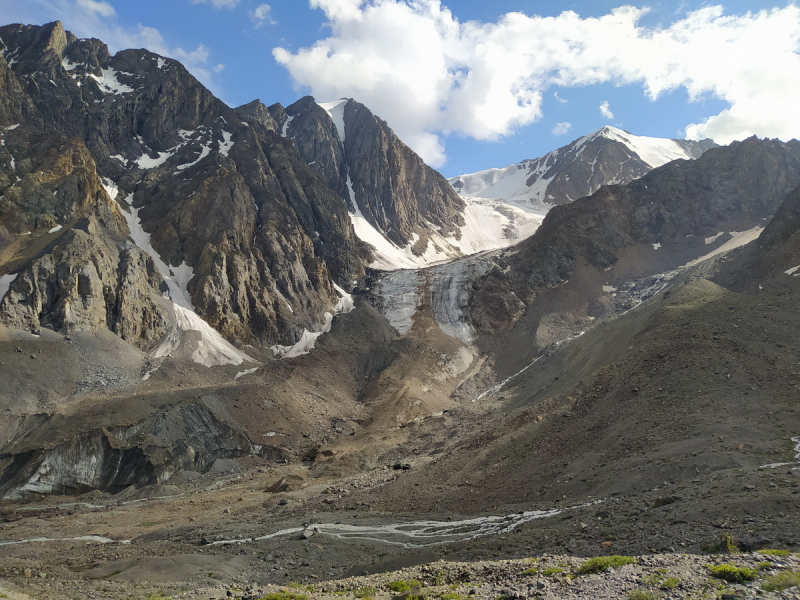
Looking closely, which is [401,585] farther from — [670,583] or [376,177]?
[376,177]

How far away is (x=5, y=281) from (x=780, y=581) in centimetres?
7924

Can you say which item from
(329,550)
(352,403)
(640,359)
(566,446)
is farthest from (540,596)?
(352,403)

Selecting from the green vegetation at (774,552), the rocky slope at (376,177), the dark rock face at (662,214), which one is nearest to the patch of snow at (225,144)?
the rocky slope at (376,177)

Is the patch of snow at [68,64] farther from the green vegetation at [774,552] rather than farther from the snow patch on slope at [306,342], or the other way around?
the green vegetation at [774,552]

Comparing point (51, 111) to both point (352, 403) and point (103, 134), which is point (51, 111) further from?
point (352, 403)

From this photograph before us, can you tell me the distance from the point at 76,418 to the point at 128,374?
12.4 metres

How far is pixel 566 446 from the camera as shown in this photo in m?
37.8

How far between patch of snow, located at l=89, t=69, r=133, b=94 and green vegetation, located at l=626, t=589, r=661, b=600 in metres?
144

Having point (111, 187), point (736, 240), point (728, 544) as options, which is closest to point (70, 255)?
point (111, 187)

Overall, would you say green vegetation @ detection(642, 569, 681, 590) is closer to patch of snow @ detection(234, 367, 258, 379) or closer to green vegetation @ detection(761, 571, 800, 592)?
green vegetation @ detection(761, 571, 800, 592)

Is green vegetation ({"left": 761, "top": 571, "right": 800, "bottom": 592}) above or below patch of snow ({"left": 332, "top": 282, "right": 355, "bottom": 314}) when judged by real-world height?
below

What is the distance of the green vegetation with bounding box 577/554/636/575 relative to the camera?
50.4ft

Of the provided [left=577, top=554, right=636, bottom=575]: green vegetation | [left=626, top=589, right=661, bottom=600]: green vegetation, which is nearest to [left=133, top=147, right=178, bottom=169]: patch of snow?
[left=577, top=554, right=636, bottom=575]: green vegetation

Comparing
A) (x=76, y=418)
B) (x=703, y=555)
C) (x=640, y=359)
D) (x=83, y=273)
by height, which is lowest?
(x=703, y=555)
